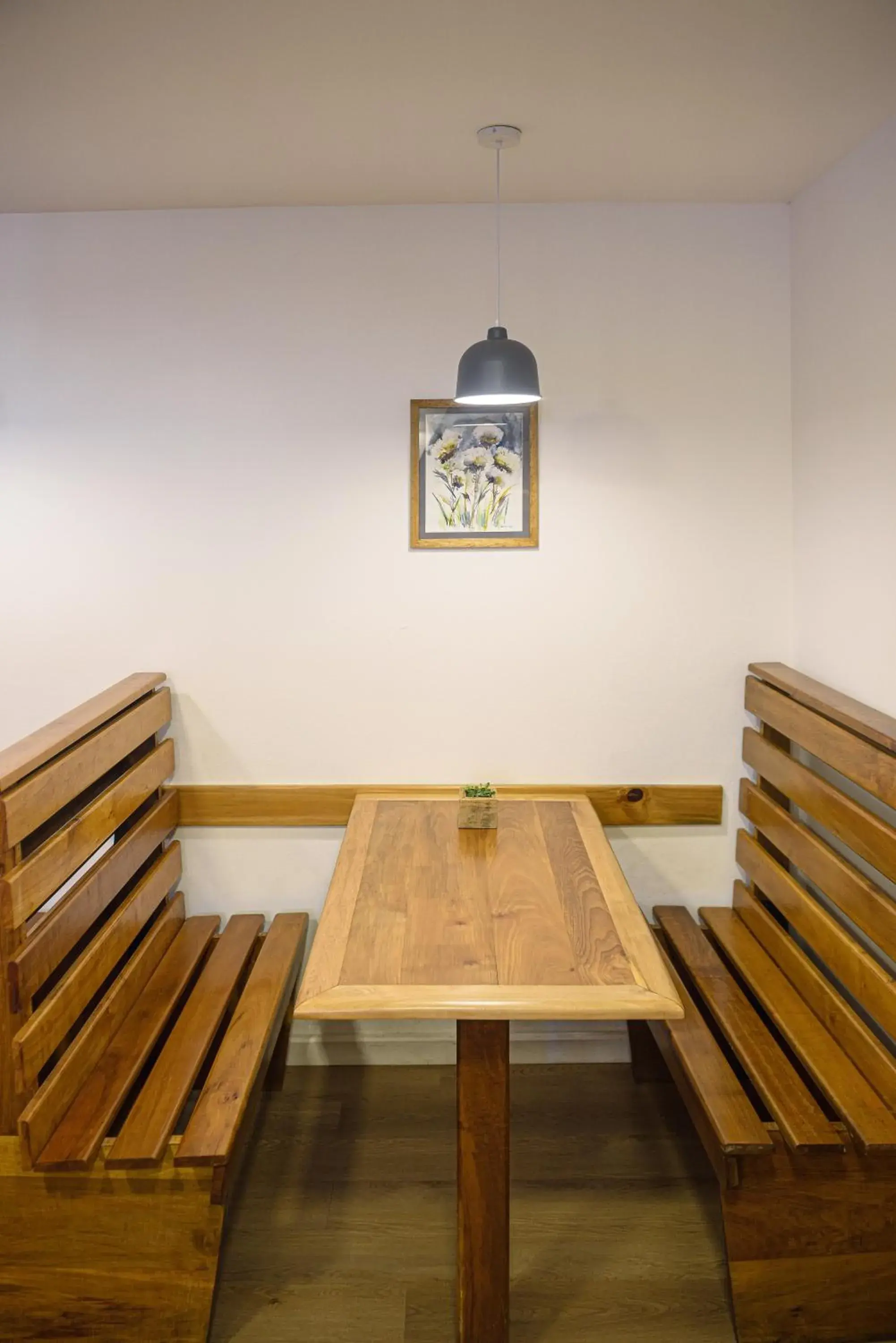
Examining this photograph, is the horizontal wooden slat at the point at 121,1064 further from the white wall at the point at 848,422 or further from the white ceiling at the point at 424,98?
the white ceiling at the point at 424,98

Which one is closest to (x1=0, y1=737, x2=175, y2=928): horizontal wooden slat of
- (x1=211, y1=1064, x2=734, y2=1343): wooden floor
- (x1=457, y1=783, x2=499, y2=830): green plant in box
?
(x1=457, y1=783, x2=499, y2=830): green plant in box

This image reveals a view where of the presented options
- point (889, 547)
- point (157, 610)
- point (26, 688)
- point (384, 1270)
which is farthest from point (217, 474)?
point (384, 1270)

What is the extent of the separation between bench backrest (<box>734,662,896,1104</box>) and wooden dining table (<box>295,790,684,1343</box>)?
20.0 inches

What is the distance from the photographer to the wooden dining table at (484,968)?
6.32ft

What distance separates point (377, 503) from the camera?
322cm

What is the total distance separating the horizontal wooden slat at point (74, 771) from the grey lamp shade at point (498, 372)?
121 cm

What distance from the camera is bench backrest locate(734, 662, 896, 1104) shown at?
2.29 meters

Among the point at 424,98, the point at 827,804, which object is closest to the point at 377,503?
the point at 424,98

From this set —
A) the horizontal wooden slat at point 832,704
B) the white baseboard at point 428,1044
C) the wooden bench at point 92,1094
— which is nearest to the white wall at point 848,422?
the horizontal wooden slat at point 832,704

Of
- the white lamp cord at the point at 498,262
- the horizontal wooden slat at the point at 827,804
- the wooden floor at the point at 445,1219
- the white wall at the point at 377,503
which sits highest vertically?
the white lamp cord at the point at 498,262

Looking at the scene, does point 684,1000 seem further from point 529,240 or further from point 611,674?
point 529,240

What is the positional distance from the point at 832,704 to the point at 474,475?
123 cm

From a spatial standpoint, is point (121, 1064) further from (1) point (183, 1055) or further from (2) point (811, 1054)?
(2) point (811, 1054)

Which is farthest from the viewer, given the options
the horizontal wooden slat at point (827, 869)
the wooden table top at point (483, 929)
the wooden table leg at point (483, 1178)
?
the horizontal wooden slat at point (827, 869)
